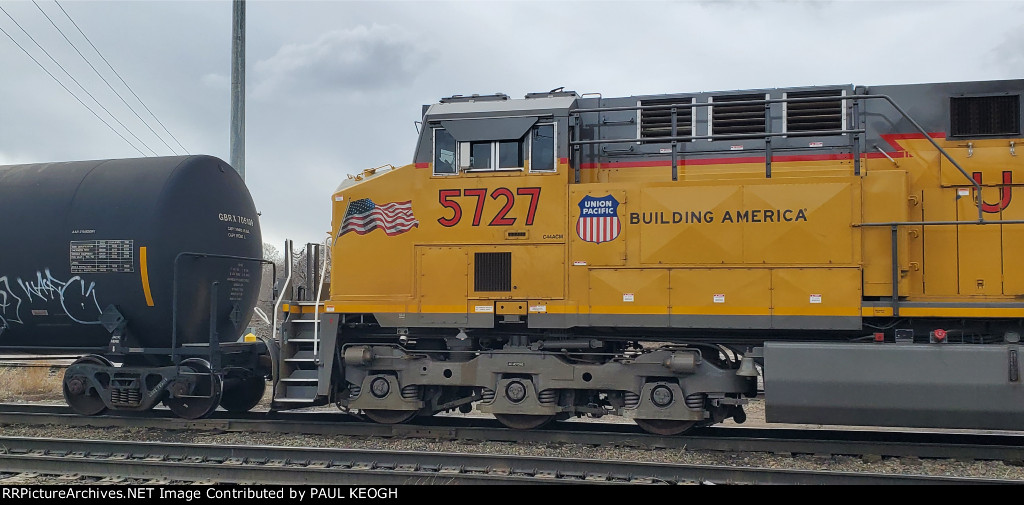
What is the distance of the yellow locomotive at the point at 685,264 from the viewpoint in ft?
27.6

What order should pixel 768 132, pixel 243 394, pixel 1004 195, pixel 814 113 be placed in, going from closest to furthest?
pixel 1004 195, pixel 768 132, pixel 814 113, pixel 243 394

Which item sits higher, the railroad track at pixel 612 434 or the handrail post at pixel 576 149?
the handrail post at pixel 576 149

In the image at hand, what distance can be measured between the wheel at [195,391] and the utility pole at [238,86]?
21.1 ft

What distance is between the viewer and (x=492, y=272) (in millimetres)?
9422

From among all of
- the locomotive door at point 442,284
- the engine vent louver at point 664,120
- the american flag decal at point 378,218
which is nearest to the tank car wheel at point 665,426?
the locomotive door at point 442,284

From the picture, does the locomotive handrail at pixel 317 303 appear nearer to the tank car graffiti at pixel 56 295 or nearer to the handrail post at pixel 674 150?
the tank car graffiti at pixel 56 295

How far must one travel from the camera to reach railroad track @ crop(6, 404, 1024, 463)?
28.5 ft

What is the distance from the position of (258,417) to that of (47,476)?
11.2ft

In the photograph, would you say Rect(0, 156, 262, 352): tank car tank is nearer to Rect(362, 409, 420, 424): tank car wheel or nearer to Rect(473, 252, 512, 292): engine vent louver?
Rect(362, 409, 420, 424): tank car wheel

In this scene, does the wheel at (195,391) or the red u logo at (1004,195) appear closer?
the red u logo at (1004,195)

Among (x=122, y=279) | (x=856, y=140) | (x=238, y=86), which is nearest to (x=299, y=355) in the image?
(x=122, y=279)

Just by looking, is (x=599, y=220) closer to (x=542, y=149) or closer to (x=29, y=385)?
(x=542, y=149)

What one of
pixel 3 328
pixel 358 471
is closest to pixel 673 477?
pixel 358 471

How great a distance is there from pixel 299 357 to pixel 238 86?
8.77 m
